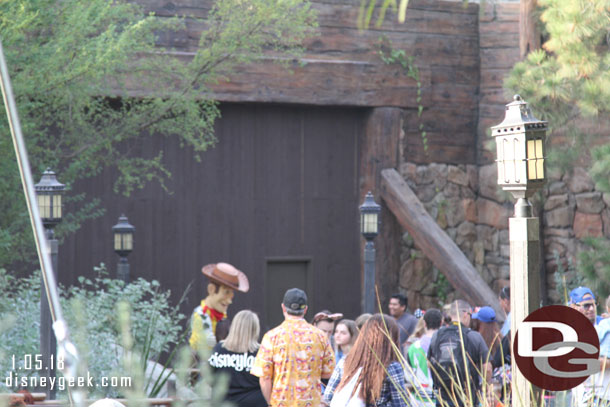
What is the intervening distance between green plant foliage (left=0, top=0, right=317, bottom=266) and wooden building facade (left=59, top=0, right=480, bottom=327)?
0.30 metres

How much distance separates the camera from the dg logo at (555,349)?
12.6ft

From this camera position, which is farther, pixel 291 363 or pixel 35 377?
pixel 35 377

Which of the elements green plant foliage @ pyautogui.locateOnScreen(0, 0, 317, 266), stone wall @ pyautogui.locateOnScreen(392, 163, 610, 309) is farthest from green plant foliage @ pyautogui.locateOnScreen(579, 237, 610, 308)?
green plant foliage @ pyautogui.locateOnScreen(0, 0, 317, 266)

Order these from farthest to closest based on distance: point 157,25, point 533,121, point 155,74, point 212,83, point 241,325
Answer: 1. point 212,83
2. point 155,74
3. point 157,25
4. point 241,325
5. point 533,121

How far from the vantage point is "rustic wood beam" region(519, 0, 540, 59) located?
9.88 meters

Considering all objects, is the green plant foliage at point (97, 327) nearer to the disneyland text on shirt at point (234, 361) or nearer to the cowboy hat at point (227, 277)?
the cowboy hat at point (227, 277)

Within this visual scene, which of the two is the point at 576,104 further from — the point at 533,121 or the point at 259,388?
the point at 259,388

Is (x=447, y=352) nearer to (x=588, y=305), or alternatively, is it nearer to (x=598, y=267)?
(x=588, y=305)

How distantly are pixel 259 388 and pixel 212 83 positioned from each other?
18.6 feet

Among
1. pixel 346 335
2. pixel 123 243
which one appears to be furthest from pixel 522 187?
pixel 123 243

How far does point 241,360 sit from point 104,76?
4786 millimetres

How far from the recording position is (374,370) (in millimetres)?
4105

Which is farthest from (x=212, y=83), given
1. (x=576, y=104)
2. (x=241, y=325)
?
(x=241, y=325)

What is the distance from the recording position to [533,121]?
14.9ft
